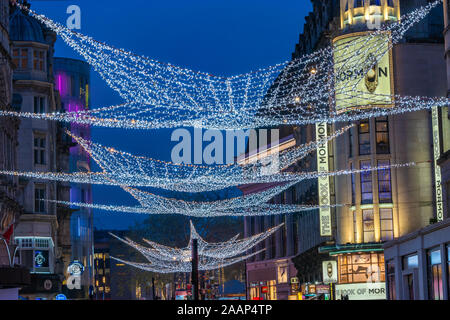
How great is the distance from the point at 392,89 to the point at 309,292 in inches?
679

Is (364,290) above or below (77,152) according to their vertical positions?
below

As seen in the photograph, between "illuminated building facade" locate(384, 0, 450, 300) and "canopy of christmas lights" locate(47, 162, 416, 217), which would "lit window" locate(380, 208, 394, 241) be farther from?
"illuminated building facade" locate(384, 0, 450, 300)

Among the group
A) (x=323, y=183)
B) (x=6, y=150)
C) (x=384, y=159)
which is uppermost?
(x=384, y=159)

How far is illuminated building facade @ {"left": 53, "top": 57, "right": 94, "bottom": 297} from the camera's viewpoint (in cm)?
10681

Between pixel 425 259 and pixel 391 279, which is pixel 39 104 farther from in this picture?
pixel 425 259

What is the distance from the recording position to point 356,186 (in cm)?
6006

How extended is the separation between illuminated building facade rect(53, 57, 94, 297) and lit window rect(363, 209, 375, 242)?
51979 mm

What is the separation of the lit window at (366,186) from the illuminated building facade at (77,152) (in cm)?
5212

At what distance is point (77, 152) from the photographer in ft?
370

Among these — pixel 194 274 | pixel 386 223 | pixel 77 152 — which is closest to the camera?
pixel 194 274

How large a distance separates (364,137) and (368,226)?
6.02m

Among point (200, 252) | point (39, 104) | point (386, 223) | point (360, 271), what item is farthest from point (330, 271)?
point (200, 252)

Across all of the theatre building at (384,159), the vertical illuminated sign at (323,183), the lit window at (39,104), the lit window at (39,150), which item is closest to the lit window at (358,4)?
the theatre building at (384,159)

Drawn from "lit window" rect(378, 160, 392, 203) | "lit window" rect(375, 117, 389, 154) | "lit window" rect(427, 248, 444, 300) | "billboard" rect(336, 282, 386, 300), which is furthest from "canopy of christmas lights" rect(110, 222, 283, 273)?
"lit window" rect(427, 248, 444, 300)
